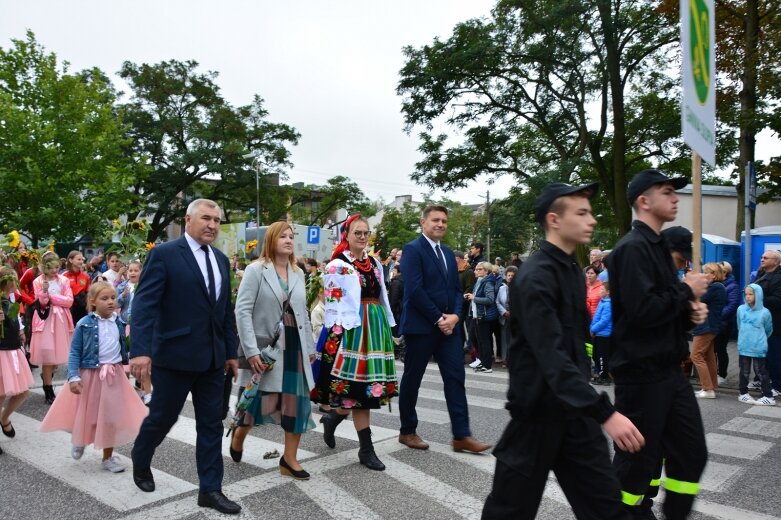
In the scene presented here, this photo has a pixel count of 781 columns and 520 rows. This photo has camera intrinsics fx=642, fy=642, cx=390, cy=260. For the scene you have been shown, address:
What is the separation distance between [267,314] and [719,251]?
51.0 ft

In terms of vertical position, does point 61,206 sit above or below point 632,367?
above

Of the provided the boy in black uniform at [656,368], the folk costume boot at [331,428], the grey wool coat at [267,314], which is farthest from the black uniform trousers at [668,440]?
the folk costume boot at [331,428]

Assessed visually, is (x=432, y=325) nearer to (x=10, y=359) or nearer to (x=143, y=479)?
(x=143, y=479)

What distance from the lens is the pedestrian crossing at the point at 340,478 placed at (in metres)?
4.21

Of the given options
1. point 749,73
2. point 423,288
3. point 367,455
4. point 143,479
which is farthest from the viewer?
point 749,73

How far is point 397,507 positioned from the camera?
4.24 meters

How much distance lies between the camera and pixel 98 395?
211 inches

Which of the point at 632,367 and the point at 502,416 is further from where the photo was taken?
the point at 502,416

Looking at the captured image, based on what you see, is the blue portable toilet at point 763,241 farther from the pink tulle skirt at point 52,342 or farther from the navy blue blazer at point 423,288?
the pink tulle skirt at point 52,342

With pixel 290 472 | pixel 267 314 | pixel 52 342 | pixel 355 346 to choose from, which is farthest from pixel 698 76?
pixel 52 342

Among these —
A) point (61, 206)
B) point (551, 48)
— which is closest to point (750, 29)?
point (551, 48)

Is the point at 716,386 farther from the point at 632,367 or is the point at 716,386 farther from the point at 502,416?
the point at 632,367

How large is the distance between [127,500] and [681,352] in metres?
3.71

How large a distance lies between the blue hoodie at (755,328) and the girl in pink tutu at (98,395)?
291 inches
